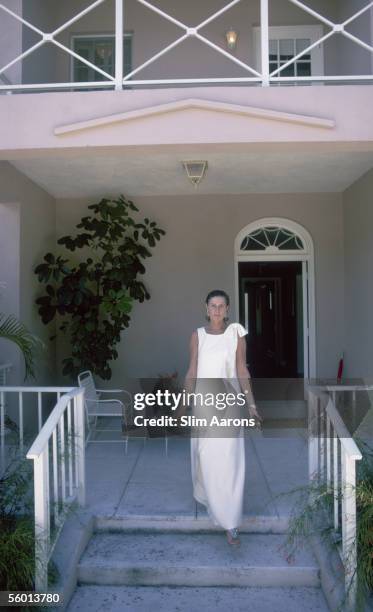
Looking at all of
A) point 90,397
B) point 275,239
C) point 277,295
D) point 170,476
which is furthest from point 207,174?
point 170,476

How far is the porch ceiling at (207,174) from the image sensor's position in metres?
5.32

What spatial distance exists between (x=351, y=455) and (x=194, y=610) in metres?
1.29

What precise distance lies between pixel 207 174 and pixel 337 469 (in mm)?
3897

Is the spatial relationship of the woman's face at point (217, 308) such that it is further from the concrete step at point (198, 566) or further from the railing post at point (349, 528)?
the concrete step at point (198, 566)

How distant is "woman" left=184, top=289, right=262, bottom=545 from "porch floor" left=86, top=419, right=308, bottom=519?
0.31m

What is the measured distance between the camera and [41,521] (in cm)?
286

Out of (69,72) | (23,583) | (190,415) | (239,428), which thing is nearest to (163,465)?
(190,415)

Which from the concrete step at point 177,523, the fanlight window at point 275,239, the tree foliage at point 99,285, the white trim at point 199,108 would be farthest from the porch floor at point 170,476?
the white trim at point 199,108

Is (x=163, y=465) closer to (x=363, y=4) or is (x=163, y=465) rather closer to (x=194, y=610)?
(x=194, y=610)

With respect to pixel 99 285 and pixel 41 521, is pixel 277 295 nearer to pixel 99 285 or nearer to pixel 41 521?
pixel 99 285

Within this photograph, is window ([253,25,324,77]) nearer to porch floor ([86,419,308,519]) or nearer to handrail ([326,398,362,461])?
porch floor ([86,419,308,519])

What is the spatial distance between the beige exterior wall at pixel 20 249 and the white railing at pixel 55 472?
2.22 m

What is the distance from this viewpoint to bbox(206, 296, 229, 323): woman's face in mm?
3482

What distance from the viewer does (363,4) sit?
18.1ft
